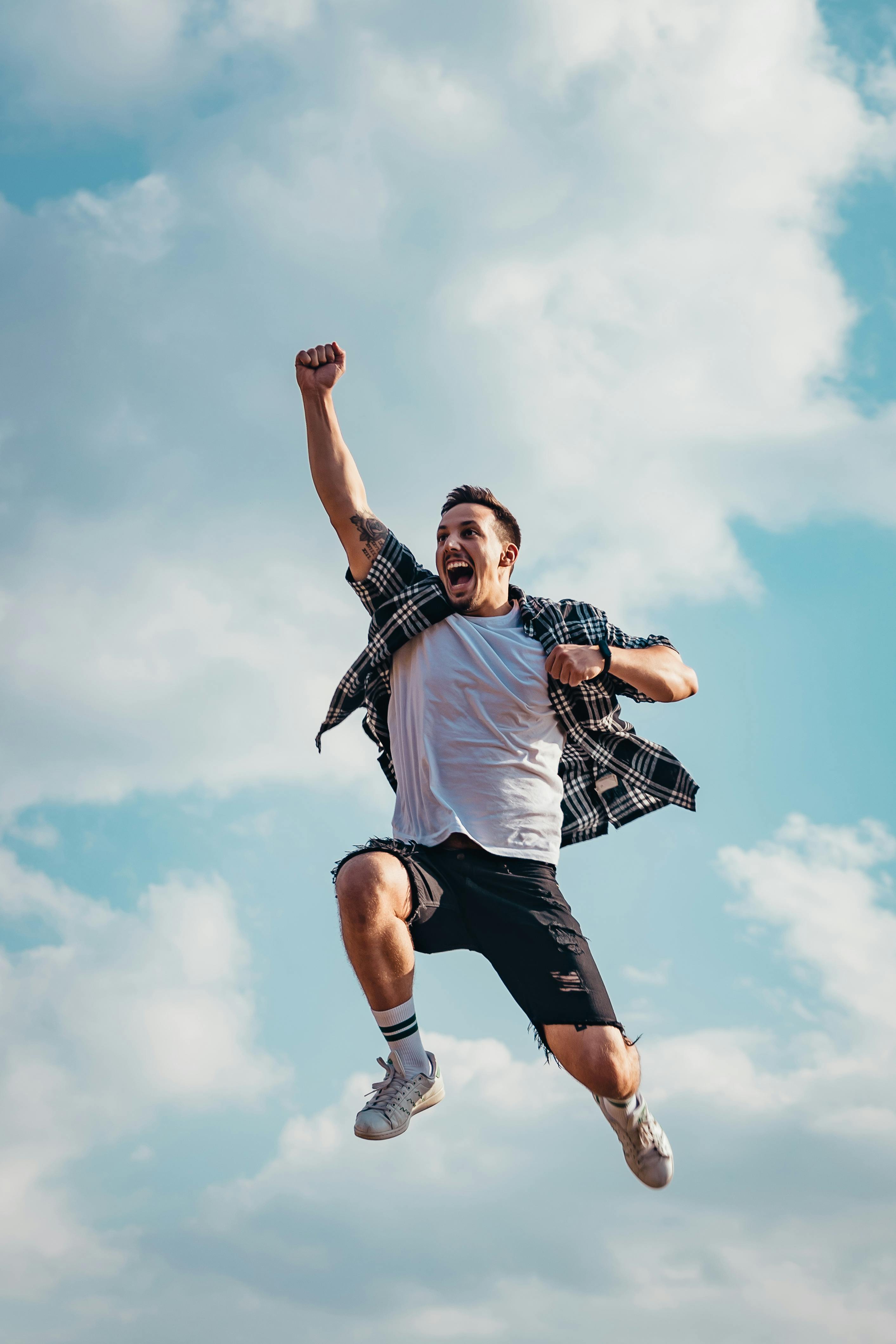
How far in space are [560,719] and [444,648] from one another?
708mm

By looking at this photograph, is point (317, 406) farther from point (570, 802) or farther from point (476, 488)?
point (570, 802)

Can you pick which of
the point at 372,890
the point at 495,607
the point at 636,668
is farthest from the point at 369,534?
the point at 372,890

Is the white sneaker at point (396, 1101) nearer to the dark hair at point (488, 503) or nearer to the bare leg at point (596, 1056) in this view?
the bare leg at point (596, 1056)

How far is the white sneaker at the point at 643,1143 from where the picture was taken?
5578mm

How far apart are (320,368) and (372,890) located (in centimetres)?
290

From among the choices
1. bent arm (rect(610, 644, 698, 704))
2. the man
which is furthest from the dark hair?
bent arm (rect(610, 644, 698, 704))

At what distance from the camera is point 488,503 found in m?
6.50

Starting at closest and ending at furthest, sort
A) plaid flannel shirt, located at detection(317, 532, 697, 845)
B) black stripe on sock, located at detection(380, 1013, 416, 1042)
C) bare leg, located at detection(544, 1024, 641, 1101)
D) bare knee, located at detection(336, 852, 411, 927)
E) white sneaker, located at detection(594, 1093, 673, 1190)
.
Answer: bare knee, located at detection(336, 852, 411, 927) → bare leg, located at detection(544, 1024, 641, 1101) → black stripe on sock, located at detection(380, 1013, 416, 1042) → white sneaker, located at detection(594, 1093, 673, 1190) → plaid flannel shirt, located at detection(317, 532, 697, 845)

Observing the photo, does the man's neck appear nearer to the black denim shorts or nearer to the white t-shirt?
the white t-shirt

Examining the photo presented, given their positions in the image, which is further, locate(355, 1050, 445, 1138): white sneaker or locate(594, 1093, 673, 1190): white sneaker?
locate(594, 1093, 673, 1190): white sneaker

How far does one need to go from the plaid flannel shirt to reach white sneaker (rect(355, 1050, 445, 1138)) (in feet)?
4.71

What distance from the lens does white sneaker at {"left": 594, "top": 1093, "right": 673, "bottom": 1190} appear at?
5.58 meters

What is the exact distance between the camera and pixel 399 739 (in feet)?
19.3

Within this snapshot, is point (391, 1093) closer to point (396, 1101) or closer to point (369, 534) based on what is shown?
point (396, 1101)
